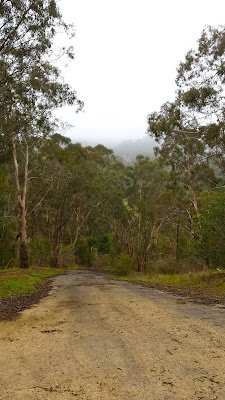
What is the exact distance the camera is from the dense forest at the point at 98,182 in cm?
1371

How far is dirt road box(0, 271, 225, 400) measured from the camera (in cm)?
304

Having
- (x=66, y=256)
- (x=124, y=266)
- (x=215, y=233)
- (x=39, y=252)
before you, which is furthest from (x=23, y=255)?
(x=66, y=256)

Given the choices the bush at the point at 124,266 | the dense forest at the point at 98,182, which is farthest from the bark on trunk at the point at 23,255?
the bush at the point at 124,266

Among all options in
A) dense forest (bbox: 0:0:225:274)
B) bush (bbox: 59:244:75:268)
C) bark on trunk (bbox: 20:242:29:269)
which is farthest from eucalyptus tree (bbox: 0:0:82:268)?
bush (bbox: 59:244:75:268)

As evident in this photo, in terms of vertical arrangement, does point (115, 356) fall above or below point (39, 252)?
above

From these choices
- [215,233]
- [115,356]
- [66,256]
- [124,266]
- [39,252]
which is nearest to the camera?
[115,356]

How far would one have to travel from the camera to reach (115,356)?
12.9ft

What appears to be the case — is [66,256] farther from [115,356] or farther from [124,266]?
[115,356]

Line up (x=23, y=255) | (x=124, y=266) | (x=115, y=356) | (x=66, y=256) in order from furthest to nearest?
(x=66, y=256)
(x=124, y=266)
(x=23, y=255)
(x=115, y=356)

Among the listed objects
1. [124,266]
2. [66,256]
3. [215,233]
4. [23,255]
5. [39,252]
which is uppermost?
[215,233]

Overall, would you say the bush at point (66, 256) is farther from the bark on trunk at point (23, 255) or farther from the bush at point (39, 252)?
the bark on trunk at point (23, 255)

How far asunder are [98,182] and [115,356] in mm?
31041

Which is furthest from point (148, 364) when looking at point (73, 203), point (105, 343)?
point (73, 203)

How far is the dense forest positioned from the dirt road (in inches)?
337
